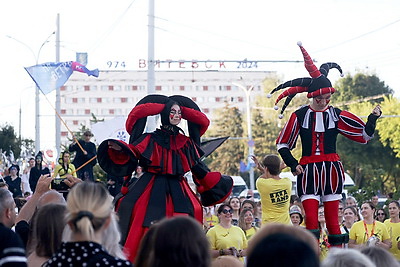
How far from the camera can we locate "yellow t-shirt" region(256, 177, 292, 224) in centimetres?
927

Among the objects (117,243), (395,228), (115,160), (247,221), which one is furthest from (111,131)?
(117,243)

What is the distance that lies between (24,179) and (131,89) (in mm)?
88115

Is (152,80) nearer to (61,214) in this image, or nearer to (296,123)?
(296,123)

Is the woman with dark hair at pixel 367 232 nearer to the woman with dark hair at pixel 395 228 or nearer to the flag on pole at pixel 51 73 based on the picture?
the woman with dark hair at pixel 395 228

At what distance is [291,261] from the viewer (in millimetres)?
2857

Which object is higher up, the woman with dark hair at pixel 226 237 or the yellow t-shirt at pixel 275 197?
the yellow t-shirt at pixel 275 197

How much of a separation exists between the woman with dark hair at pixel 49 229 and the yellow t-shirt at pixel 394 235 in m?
Result: 5.97

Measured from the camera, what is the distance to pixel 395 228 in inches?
389

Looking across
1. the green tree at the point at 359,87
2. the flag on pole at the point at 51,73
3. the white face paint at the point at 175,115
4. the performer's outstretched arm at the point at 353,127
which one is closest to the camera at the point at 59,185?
the white face paint at the point at 175,115

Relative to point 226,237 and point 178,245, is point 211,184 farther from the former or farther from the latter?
point 178,245

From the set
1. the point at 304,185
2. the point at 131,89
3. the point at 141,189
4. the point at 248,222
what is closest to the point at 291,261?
the point at 141,189

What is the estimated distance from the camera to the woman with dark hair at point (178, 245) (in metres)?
3.49

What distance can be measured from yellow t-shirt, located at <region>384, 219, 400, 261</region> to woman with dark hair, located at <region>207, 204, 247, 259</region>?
2.13m

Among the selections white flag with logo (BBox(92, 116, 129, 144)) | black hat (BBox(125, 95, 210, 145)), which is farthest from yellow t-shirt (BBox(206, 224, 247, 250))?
white flag with logo (BBox(92, 116, 129, 144))
